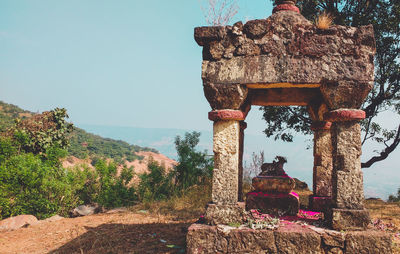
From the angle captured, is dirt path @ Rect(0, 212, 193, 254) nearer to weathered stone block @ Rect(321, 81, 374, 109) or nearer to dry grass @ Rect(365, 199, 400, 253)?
weathered stone block @ Rect(321, 81, 374, 109)

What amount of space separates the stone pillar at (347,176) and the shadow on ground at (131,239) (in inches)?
95.4

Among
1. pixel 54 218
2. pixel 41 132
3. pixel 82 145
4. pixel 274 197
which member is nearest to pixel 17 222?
pixel 54 218

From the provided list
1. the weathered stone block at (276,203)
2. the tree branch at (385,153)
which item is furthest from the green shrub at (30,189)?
the tree branch at (385,153)

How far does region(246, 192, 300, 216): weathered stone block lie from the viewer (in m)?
4.95

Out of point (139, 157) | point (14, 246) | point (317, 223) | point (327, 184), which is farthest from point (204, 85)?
point (139, 157)

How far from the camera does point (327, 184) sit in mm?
5504

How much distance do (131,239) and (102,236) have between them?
0.64m

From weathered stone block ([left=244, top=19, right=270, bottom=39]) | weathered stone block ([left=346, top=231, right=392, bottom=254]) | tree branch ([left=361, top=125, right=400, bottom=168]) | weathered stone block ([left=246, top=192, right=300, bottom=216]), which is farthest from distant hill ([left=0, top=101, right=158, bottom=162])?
weathered stone block ([left=346, top=231, right=392, bottom=254])

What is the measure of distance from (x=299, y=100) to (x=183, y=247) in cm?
362

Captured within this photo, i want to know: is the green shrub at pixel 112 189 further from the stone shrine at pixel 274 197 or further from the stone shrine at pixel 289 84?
the stone shrine at pixel 289 84

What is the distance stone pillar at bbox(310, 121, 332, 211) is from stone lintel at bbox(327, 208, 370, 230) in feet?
5.63

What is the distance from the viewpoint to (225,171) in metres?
4.00

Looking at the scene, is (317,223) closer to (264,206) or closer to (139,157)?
(264,206)

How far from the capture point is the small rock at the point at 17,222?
6193mm
